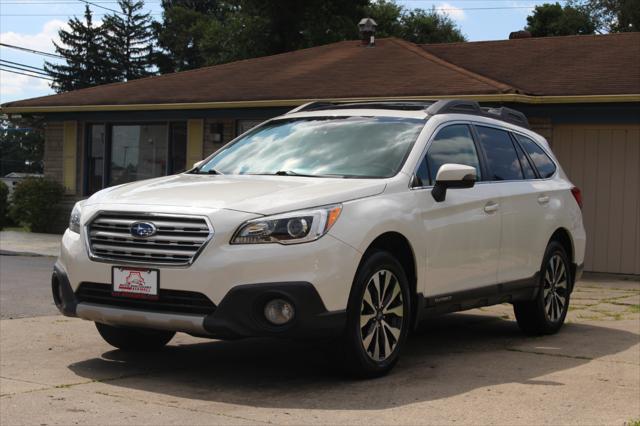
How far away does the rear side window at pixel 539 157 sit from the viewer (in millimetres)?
8766

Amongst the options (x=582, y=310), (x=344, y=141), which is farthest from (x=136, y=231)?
(x=582, y=310)

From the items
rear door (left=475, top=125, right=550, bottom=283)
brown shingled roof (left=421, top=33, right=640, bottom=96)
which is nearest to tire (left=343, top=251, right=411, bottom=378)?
rear door (left=475, top=125, right=550, bottom=283)

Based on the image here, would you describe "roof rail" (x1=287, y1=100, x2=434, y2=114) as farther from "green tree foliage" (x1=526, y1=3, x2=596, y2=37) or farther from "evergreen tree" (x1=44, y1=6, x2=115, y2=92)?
"evergreen tree" (x1=44, y1=6, x2=115, y2=92)

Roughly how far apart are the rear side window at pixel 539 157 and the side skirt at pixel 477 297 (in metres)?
1.04

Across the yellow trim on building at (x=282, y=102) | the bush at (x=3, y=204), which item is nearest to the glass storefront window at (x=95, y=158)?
the yellow trim on building at (x=282, y=102)

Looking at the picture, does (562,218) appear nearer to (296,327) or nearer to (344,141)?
(344,141)

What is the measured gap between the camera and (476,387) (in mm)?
6332

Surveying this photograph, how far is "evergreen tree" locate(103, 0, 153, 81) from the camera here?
76.9 meters

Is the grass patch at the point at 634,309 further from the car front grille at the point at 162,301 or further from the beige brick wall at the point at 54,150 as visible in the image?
the beige brick wall at the point at 54,150

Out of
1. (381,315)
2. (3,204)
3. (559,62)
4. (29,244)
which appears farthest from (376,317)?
(3,204)

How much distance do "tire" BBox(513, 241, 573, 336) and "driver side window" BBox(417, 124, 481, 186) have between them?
1.35 meters

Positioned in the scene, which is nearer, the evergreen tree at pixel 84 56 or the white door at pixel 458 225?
the white door at pixel 458 225

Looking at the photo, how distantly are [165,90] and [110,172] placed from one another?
249 centimetres

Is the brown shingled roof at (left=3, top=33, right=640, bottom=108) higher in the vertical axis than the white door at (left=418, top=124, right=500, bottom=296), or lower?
higher
